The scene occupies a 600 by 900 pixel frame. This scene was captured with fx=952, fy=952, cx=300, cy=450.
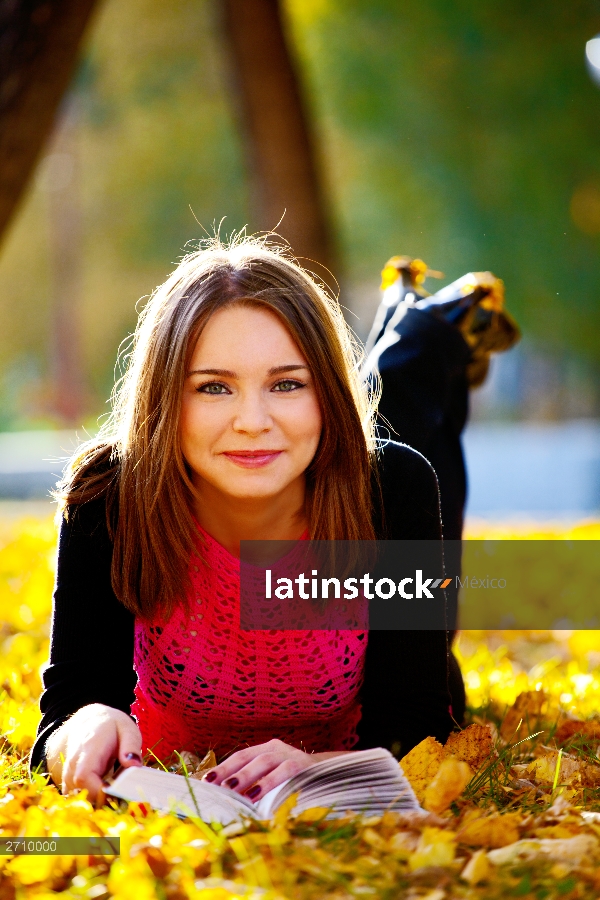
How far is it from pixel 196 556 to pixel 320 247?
411 cm

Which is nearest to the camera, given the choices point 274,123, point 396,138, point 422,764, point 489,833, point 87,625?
point 489,833

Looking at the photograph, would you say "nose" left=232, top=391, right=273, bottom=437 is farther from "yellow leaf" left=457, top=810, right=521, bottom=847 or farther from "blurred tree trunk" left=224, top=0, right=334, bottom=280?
"blurred tree trunk" left=224, top=0, right=334, bottom=280

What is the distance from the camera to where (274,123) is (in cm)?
590

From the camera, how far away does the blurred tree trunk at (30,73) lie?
11.4 ft

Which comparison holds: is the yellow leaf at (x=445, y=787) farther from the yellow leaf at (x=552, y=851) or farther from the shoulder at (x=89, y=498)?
the shoulder at (x=89, y=498)

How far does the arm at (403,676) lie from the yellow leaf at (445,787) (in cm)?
27

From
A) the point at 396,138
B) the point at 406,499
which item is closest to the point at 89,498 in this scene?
the point at 406,499

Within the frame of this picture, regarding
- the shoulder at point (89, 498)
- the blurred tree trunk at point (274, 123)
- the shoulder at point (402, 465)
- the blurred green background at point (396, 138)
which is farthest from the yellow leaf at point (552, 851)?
the blurred tree trunk at point (274, 123)

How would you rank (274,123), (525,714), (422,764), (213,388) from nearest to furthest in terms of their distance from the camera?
(422,764) < (213,388) < (525,714) < (274,123)

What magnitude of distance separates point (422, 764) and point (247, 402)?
2.40ft

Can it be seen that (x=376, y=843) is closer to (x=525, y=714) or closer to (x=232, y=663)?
(x=232, y=663)

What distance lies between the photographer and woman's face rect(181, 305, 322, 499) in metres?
1.79

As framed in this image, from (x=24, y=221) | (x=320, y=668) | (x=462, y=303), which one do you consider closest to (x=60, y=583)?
(x=320, y=668)

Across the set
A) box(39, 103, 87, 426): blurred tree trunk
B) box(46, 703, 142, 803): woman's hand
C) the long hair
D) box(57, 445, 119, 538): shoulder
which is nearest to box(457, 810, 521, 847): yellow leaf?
box(46, 703, 142, 803): woman's hand
